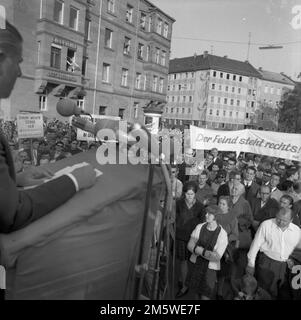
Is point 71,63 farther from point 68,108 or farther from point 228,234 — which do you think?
point 228,234

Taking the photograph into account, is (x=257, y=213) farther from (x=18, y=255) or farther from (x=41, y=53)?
(x=18, y=255)

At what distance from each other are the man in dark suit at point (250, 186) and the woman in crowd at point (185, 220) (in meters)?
0.97

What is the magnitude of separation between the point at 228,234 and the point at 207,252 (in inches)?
16.6

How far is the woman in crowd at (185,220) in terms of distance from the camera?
3448 millimetres

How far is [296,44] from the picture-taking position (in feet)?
10.9

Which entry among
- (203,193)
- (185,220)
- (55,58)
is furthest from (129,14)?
(203,193)

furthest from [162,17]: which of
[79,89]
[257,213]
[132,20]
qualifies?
[257,213]

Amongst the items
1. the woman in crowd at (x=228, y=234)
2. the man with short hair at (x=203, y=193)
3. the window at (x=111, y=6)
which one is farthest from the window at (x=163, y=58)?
the man with short hair at (x=203, y=193)

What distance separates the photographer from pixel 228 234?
341 centimetres

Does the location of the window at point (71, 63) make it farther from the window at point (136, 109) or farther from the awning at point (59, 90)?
the window at point (136, 109)

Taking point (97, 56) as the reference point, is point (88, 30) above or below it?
above

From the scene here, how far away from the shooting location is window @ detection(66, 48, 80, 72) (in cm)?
218

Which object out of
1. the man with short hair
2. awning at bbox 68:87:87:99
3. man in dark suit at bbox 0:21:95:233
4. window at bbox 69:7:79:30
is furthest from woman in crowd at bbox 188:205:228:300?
man in dark suit at bbox 0:21:95:233

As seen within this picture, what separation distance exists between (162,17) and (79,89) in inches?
28.4
